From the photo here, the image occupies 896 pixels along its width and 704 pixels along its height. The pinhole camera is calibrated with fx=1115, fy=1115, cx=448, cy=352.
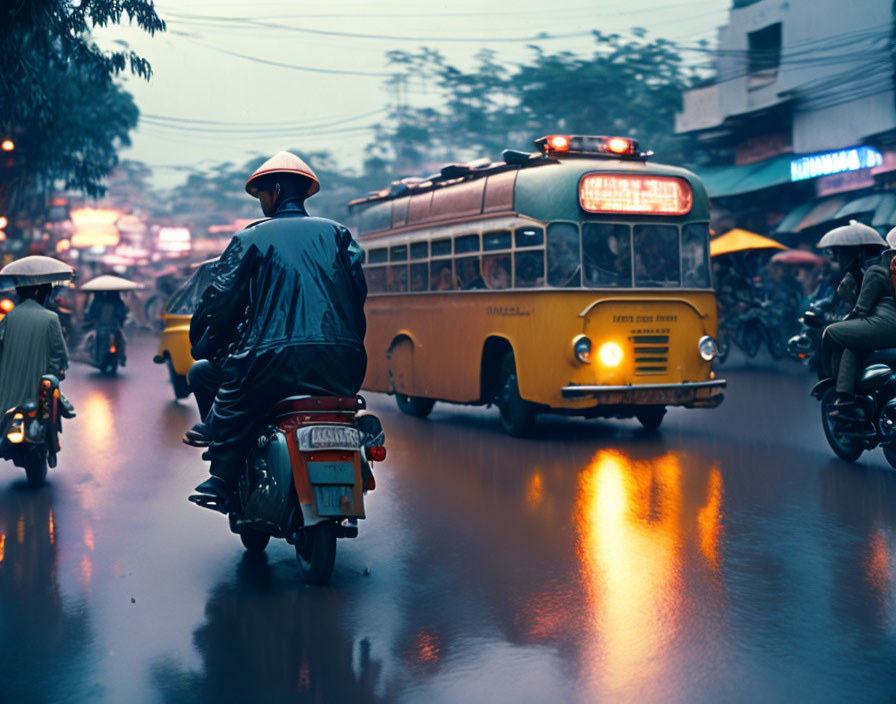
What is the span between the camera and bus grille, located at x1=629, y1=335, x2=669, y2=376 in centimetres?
1090

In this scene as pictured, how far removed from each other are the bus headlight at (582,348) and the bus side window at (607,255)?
1.85 ft

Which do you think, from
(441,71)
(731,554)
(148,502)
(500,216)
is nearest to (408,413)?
(500,216)

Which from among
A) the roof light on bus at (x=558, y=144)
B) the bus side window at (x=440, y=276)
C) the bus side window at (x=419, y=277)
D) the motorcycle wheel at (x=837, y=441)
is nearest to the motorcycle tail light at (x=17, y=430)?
the bus side window at (x=440, y=276)

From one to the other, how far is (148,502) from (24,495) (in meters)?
1.11

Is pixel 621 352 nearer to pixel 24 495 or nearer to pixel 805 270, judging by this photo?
pixel 24 495

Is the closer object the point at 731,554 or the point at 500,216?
the point at 731,554

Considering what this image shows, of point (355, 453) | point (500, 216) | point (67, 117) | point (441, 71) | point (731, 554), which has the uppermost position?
point (441, 71)

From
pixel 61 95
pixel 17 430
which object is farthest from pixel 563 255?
pixel 61 95

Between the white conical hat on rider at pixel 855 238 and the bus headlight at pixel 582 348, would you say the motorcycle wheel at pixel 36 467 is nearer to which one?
the bus headlight at pixel 582 348

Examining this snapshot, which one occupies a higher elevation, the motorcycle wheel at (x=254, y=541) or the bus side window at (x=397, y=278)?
the bus side window at (x=397, y=278)

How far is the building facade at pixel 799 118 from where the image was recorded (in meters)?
25.1

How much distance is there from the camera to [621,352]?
35.6 ft

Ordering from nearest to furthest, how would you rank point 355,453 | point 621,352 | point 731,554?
point 355,453 < point 731,554 < point 621,352

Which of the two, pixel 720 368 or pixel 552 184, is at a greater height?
pixel 552 184
